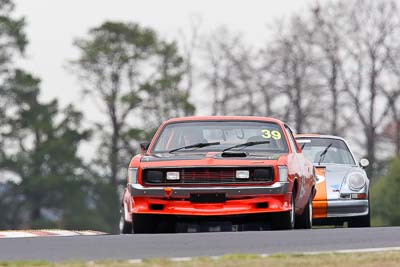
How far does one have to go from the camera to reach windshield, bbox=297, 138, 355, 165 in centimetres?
2191

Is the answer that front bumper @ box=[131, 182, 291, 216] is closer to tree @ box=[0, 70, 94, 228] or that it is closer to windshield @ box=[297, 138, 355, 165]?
windshield @ box=[297, 138, 355, 165]

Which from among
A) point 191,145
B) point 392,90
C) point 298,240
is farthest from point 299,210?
point 392,90

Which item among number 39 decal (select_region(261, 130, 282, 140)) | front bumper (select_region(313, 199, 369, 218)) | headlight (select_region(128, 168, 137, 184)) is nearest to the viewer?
headlight (select_region(128, 168, 137, 184))

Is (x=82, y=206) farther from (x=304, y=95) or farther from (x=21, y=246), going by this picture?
(x=21, y=246)

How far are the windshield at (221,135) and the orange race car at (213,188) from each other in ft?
0.17

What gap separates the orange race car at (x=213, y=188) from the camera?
52.7ft

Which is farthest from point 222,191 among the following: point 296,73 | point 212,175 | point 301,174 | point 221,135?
point 296,73

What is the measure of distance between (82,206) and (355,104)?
45.9ft

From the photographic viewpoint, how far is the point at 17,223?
65688mm

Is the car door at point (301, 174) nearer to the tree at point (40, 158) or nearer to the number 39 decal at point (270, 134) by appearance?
the number 39 decal at point (270, 134)

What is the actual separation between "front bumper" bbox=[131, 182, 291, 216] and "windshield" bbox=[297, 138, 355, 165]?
5.69 meters

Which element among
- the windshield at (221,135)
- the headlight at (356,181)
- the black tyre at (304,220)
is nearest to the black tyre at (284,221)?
the windshield at (221,135)

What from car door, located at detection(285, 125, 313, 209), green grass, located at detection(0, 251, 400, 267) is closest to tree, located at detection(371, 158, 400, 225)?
car door, located at detection(285, 125, 313, 209)

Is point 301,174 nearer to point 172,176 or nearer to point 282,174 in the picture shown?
point 282,174
